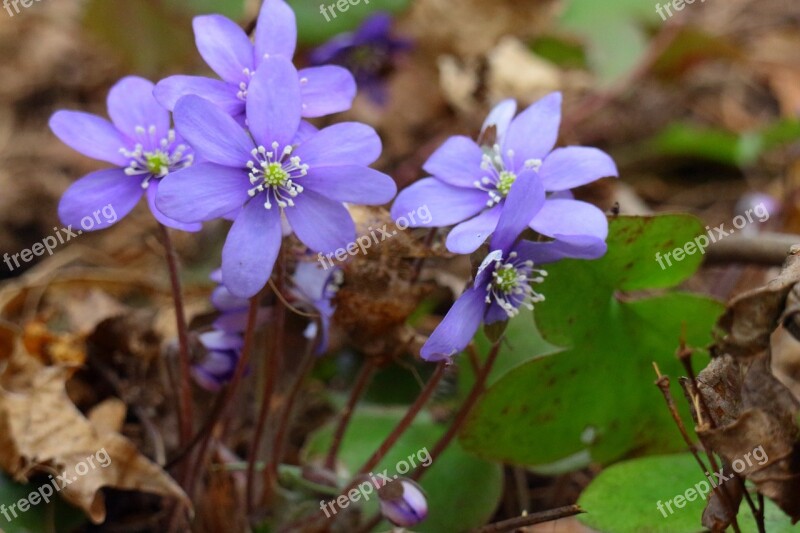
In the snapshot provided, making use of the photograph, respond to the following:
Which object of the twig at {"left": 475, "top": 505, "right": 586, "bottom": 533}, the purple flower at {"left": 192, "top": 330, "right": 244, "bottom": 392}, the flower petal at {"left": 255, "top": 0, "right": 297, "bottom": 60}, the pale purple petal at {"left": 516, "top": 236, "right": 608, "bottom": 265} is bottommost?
the twig at {"left": 475, "top": 505, "right": 586, "bottom": 533}

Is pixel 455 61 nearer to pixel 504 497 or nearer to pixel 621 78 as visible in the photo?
pixel 621 78

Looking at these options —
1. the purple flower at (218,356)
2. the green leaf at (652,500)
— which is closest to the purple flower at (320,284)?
the purple flower at (218,356)

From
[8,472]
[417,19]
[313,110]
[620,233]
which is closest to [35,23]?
[417,19]

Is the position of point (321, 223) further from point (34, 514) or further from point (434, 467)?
point (34, 514)

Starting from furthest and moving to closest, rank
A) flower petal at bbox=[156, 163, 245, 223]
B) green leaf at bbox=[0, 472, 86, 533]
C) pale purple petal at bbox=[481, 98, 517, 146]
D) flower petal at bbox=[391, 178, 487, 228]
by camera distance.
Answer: green leaf at bbox=[0, 472, 86, 533], pale purple petal at bbox=[481, 98, 517, 146], flower petal at bbox=[391, 178, 487, 228], flower petal at bbox=[156, 163, 245, 223]

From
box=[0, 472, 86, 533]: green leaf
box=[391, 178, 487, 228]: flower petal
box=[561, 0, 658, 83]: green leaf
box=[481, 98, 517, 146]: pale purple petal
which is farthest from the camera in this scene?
box=[561, 0, 658, 83]: green leaf

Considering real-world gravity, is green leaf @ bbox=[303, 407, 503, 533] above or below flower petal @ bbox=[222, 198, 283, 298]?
below

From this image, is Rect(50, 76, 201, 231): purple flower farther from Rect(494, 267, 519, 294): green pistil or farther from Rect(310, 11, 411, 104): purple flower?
Rect(310, 11, 411, 104): purple flower

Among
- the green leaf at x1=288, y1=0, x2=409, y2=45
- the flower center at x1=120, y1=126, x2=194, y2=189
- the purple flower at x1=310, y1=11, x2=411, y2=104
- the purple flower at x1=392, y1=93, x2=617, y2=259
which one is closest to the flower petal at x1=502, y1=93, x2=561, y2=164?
the purple flower at x1=392, y1=93, x2=617, y2=259
